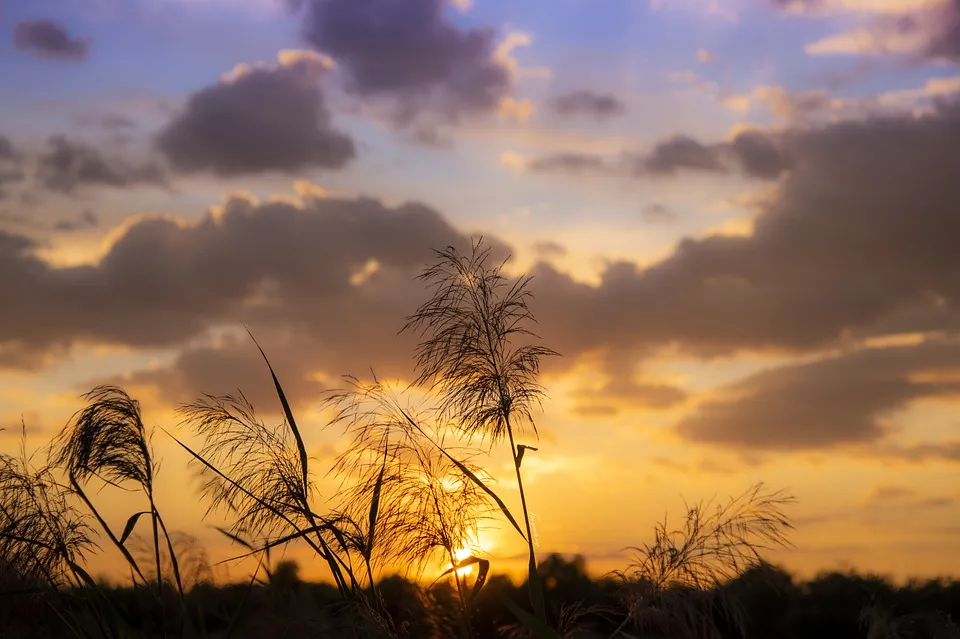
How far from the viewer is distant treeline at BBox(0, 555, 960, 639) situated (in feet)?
15.6

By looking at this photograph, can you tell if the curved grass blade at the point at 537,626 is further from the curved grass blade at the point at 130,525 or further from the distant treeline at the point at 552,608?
the curved grass blade at the point at 130,525

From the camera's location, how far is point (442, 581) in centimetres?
493

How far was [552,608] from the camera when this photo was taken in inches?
240

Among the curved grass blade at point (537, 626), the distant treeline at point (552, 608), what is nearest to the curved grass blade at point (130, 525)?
the distant treeline at point (552, 608)

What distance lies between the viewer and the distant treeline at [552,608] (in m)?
4.74

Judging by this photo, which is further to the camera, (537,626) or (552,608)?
(552,608)

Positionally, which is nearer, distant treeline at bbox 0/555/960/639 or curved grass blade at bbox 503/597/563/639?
curved grass blade at bbox 503/597/563/639

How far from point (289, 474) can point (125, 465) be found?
38.0 inches

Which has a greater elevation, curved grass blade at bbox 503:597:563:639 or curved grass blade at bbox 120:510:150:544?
curved grass blade at bbox 120:510:150:544

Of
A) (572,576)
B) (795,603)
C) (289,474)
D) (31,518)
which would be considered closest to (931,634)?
(795,603)

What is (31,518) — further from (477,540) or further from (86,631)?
(477,540)

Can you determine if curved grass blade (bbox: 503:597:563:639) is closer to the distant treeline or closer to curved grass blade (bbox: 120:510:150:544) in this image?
the distant treeline

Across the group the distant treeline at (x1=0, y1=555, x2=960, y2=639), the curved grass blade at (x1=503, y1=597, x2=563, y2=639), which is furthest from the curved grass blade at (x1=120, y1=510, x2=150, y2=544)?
the curved grass blade at (x1=503, y1=597, x2=563, y2=639)

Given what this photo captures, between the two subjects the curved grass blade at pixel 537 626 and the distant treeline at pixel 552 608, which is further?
the distant treeline at pixel 552 608
